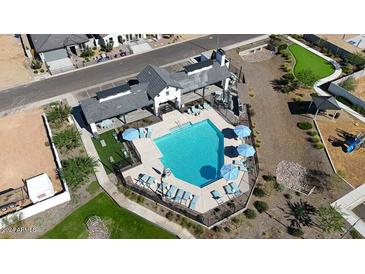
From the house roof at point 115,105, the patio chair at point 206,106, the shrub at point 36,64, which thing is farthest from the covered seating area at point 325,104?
the shrub at point 36,64

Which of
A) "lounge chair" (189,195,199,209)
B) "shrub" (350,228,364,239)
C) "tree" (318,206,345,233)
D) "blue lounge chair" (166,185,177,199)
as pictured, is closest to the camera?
"tree" (318,206,345,233)

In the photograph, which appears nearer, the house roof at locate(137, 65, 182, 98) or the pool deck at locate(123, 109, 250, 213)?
the pool deck at locate(123, 109, 250, 213)

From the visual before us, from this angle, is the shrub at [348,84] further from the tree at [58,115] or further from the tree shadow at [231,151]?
the tree at [58,115]

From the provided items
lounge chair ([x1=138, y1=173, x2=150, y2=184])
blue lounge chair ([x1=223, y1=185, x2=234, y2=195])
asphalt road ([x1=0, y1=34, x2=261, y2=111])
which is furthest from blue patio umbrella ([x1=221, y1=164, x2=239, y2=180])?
asphalt road ([x1=0, y1=34, x2=261, y2=111])

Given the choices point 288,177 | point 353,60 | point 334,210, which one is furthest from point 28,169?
point 353,60

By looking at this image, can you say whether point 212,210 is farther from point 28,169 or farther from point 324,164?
point 28,169

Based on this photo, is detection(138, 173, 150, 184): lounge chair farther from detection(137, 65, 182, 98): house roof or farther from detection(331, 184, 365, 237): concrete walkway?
detection(331, 184, 365, 237): concrete walkway

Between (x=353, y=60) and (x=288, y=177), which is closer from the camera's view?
(x=288, y=177)
